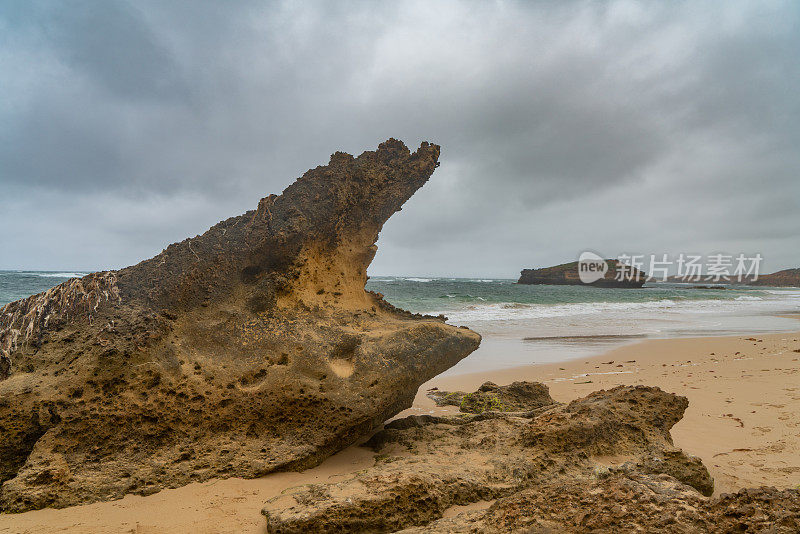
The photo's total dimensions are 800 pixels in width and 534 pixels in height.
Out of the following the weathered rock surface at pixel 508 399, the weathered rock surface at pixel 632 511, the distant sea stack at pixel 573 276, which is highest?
the distant sea stack at pixel 573 276

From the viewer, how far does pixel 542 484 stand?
2582 millimetres

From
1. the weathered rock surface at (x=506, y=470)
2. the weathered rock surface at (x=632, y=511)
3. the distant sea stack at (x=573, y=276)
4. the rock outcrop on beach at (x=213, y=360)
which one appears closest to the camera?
the weathered rock surface at (x=632, y=511)

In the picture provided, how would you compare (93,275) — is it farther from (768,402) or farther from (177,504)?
(768,402)

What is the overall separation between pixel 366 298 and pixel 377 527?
7.81ft

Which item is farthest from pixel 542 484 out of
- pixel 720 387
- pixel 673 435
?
pixel 720 387

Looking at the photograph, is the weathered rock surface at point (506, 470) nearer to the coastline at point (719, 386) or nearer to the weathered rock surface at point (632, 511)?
the weathered rock surface at point (632, 511)

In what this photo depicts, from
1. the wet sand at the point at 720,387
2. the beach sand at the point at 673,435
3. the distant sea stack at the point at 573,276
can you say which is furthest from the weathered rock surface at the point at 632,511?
the distant sea stack at the point at 573,276

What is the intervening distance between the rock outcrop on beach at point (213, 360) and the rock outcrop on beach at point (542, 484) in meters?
0.56

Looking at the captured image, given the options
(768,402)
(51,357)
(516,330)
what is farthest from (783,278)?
(51,357)

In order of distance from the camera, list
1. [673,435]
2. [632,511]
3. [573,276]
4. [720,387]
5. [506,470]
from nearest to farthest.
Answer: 1. [632,511]
2. [506,470]
3. [673,435]
4. [720,387]
5. [573,276]

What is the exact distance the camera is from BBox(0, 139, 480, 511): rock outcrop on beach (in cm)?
274

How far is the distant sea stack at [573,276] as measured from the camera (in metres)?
66.0

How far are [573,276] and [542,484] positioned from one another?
7861 cm

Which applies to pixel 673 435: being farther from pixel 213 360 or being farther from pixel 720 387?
pixel 213 360
